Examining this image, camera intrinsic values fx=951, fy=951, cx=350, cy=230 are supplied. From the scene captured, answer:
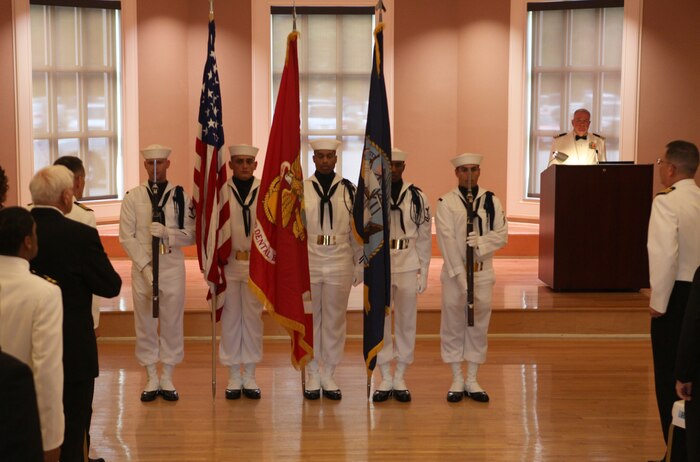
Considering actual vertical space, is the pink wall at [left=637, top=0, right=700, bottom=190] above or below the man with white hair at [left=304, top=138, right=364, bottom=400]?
above

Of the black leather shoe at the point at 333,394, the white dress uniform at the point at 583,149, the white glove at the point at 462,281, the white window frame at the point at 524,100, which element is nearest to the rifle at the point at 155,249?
the black leather shoe at the point at 333,394

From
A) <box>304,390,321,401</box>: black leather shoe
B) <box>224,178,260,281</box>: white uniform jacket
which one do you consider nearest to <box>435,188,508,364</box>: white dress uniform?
<box>304,390,321,401</box>: black leather shoe

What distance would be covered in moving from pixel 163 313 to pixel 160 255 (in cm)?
41

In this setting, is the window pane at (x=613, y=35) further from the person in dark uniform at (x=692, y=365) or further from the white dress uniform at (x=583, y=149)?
the person in dark uniform at (x=692, y=365)

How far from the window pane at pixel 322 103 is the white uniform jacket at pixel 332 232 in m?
6.17

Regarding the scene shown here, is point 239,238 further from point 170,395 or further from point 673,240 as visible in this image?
point 673,240

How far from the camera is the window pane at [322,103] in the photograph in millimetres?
12586

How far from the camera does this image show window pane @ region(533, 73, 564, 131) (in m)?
12.2

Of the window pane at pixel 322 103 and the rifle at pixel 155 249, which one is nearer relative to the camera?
the rifle at pixel 155 249

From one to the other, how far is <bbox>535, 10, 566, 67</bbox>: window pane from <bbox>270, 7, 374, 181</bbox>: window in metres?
2.21

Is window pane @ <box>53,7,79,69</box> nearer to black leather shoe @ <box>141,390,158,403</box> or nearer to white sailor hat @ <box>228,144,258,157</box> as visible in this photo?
white sailor hat @ <box>228,144,258,157</box>

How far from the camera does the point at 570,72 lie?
12.2 metres

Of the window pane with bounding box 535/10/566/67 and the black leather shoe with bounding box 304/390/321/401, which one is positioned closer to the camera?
the black leather shoe with bounding box 304/390/321/401

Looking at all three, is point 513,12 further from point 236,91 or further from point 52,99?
point 52,99
